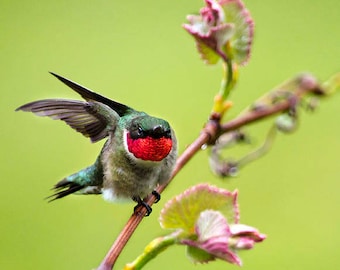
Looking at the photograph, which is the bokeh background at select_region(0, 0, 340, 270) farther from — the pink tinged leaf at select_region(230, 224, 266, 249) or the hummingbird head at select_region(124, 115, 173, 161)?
the pink tinged leaf at select_region(230, 224, 266, 249)

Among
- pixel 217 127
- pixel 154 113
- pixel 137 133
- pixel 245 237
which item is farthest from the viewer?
pixel 154 113

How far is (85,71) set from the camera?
3570mm

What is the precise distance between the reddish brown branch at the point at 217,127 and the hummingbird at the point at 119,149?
0.18ft

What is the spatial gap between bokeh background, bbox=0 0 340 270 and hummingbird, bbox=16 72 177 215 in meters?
0.61

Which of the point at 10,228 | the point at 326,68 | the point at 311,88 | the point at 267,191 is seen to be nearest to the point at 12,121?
the point at 10,228

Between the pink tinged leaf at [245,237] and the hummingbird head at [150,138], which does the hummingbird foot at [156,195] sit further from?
the pink tinged leaf at [245,237]

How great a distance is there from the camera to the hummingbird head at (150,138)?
3.45 ft

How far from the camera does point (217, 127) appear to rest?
3.20 feet

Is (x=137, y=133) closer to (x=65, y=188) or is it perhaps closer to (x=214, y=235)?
(x=65, y=188)

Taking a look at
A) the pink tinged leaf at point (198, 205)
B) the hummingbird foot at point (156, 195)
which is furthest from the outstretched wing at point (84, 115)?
the pink tinged leaf at point (198, 205)

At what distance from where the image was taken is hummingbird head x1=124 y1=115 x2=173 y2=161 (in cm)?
105

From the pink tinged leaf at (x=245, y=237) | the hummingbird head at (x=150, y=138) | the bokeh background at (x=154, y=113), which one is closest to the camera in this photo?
the pink tinged leaf at (x=245, y=237)

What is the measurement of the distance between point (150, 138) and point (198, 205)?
242 millimetres

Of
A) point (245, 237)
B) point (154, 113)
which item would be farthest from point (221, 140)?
point (154, 113)
